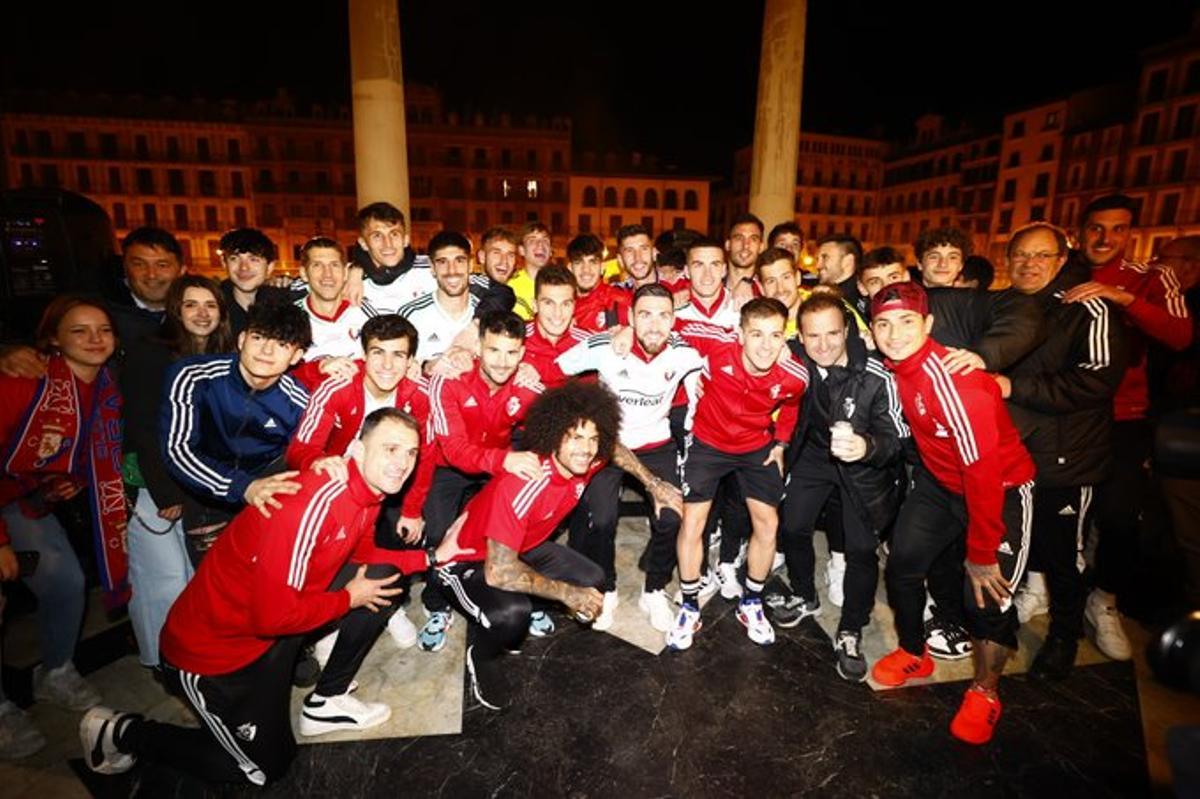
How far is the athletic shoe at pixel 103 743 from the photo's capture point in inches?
106

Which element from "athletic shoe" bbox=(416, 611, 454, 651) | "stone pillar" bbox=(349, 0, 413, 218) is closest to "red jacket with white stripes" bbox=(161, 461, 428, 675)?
"athletic shoe" bbox=(416, 611, 454, 651)

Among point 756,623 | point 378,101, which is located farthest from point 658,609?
point 378,101

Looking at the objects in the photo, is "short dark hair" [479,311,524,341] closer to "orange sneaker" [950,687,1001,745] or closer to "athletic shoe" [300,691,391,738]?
"athletic shoe" [300,691,391,738]

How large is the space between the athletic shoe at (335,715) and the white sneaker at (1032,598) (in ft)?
14.0

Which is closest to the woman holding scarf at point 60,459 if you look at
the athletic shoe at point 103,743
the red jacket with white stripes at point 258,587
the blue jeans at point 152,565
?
the blue jeans at point 152,565

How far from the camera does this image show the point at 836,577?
4.34 meters

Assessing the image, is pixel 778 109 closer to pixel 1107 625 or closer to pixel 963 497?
pixel 963 497

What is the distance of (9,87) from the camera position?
3750 cm

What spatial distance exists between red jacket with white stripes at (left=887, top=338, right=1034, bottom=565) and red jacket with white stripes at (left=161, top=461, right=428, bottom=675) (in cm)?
292

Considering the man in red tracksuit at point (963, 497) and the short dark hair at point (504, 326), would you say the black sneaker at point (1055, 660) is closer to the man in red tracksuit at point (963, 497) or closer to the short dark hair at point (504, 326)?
the man in red tracksuit at point (963, 497)

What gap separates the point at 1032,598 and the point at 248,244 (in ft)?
20.2

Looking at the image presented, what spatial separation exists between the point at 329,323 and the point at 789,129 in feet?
21.5

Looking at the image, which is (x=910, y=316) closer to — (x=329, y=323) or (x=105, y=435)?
(x=329, y=323)

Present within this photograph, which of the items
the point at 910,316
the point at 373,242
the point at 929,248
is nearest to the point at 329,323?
the point at 373,242
